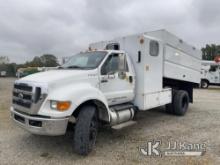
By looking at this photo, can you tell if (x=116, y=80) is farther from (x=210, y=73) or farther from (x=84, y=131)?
(x=210, y=73)

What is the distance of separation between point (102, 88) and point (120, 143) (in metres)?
1.35

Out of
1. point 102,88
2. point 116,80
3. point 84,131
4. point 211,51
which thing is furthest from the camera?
point 211,51

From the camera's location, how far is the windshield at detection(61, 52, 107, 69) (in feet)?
17.0

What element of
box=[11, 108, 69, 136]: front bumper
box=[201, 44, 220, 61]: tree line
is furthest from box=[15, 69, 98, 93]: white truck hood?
box=[201, 44, 220, 61]: tree line

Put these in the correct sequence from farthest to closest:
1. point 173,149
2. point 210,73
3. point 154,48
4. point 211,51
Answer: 1. point 211,51
2. point 210,73
3. point 154,48
4. point 173,149

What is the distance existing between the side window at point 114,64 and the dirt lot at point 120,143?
168cm

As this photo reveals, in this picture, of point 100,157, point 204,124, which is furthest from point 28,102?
point 204,124

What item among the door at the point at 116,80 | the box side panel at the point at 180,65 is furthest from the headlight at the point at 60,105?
the box side panel at the point at 180,65

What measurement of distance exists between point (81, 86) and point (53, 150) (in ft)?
4.98

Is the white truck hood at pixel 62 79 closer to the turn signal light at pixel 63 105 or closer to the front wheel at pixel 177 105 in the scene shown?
the turn signal light at pixel 63 105

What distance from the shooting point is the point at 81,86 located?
178 inches

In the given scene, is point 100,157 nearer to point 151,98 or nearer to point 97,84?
point 97,84

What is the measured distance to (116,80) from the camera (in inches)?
215

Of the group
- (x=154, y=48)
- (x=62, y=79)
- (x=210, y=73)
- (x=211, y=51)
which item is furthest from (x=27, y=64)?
(x=62, y=79)
